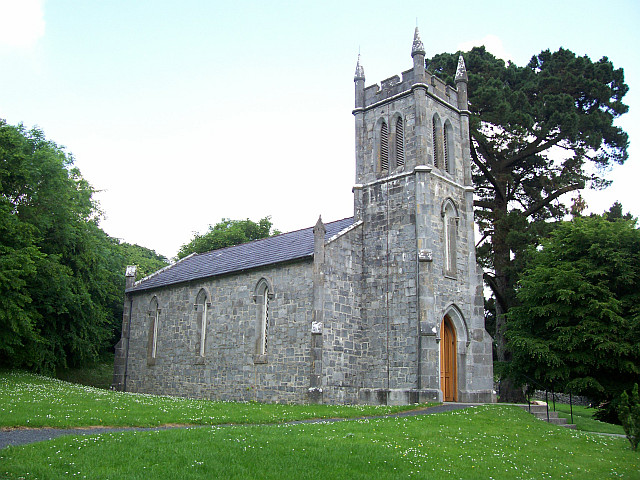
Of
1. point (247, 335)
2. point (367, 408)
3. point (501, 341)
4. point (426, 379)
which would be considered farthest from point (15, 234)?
point (501, 341)

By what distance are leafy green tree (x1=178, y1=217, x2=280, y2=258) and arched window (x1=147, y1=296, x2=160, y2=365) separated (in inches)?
653

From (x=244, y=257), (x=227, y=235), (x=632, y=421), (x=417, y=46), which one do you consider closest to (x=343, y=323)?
(x=244, y=257)

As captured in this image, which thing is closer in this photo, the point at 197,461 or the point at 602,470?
the point at 197,461

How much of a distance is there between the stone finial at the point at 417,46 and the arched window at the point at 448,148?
3687 millimetres

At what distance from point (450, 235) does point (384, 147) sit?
5.17 metres

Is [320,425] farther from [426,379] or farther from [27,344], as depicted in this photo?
[27,344]

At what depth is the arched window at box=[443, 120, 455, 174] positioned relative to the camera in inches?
1053

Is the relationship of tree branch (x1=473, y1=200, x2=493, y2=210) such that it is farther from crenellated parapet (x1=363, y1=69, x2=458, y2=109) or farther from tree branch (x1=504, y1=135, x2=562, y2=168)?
crenellated parapet (x1=363, y1=69, x2=458, y2=109)

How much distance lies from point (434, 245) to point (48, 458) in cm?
1746

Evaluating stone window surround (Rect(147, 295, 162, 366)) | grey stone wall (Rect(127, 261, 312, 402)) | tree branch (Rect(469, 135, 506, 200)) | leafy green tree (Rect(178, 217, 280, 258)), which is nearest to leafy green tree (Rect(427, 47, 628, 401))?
tree branch (Rect(469, 135, 506, 200))

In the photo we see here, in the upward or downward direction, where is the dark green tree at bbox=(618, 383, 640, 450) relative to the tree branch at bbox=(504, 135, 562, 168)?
downward

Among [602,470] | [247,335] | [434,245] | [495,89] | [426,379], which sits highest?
[495,89]

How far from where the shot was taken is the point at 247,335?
A: 26.3 m

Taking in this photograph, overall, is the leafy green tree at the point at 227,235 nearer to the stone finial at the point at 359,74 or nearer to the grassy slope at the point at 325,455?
the stone finial at the point at 359,74
